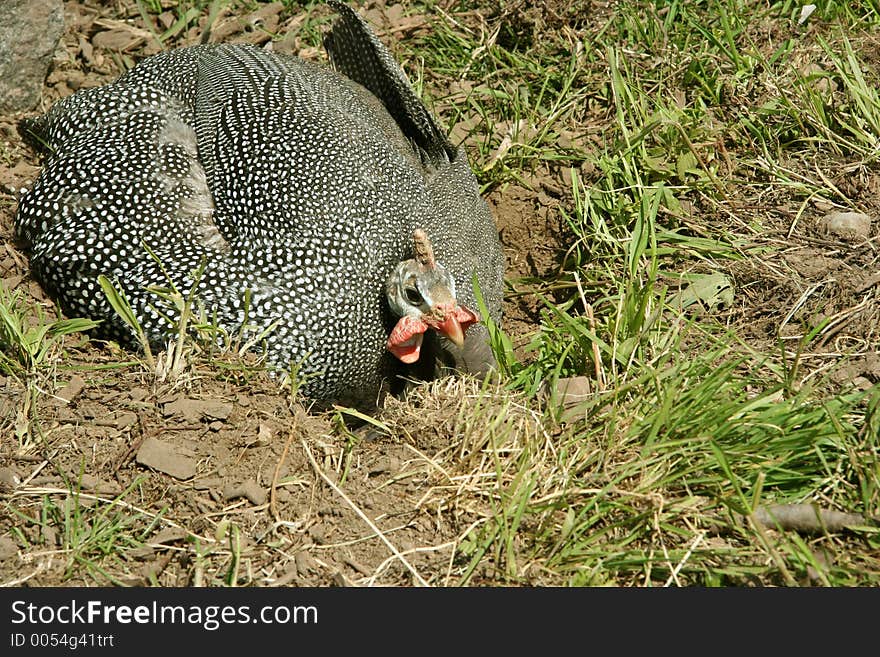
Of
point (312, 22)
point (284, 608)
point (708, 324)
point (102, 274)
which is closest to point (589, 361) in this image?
point (708, 324)

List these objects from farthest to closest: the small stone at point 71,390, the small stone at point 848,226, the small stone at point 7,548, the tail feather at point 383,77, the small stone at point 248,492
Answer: the tail feather at point 383,77 → the small stone at point 848,226 → the small stone at point 71,390 → the small stone at point 248,492 → the small stone at point 7,548

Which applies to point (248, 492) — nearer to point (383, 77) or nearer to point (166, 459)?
point (166, 459)

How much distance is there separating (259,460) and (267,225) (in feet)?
3.22

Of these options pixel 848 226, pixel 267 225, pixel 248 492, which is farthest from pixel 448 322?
pixel 848 226

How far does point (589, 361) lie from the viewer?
3.80 metres

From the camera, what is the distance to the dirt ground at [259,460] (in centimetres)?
301

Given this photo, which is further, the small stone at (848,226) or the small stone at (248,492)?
the small stone at (848,226)

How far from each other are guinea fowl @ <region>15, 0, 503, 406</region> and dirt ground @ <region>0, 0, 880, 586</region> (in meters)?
0.19

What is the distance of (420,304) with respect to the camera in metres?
3.77

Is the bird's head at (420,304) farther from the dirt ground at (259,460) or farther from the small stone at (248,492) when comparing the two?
the small stone at (248,492)

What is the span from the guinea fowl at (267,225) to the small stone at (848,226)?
148cm

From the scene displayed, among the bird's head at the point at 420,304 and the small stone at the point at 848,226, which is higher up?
the bird's head at the point at 420,304

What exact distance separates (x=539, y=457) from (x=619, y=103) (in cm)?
224

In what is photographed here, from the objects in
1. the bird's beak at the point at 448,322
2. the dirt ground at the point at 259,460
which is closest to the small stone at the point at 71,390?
the dirt ground at the point at 259,460
